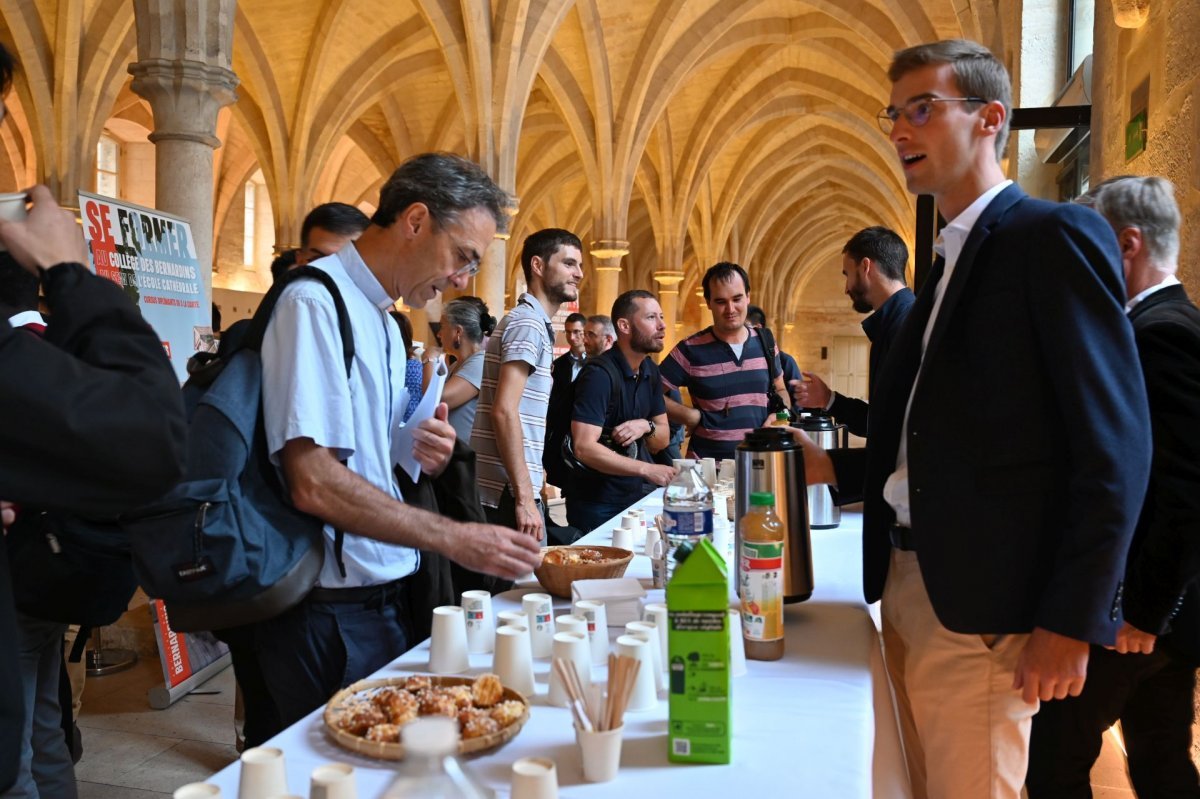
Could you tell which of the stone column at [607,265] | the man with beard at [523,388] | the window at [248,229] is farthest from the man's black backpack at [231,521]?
the window at [248,229]

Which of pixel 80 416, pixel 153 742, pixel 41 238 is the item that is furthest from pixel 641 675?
pixel 153 742

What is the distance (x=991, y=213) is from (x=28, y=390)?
1.74 meters

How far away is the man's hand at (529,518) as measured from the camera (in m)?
3.54

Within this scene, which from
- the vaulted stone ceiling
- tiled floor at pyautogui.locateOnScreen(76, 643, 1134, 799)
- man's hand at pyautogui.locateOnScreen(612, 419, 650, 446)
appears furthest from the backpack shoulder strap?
the vaulted stone ceiling

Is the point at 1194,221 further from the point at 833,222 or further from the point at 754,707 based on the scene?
the point at 833,222

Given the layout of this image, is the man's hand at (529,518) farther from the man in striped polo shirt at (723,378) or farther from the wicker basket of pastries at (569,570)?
the man in striped polo shirt at (723,378)

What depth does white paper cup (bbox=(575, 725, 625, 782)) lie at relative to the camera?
4.65 feet

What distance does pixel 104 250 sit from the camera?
525 cm

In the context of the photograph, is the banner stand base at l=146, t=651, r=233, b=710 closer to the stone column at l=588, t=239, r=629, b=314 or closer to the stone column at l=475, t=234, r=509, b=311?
the stone column at l=475, t=234, r=509, b=311

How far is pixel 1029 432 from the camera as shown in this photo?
5.92 feet

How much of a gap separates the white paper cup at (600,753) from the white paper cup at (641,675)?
9.4 inches

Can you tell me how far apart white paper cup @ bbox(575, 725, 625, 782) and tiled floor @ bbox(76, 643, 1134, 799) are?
113 inches

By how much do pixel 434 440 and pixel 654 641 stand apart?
790mm

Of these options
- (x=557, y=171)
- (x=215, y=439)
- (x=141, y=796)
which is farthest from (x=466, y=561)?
(x=557, y=171)
